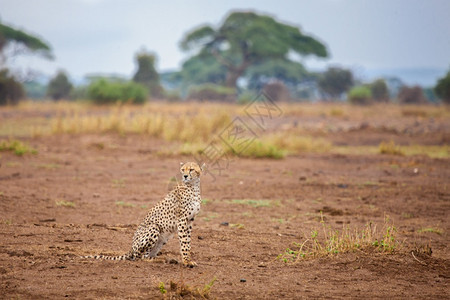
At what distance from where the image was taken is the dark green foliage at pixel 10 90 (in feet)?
89.6

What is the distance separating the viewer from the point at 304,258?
6047 millimetres

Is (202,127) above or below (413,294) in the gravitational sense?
above

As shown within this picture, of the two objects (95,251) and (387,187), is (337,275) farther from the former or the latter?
(387,187)

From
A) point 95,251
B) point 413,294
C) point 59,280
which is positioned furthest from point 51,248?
point 413,294

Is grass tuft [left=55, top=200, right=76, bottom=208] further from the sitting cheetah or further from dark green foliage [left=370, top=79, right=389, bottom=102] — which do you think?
dark green foliage [left=370, top=79, right=389, bottom=102]

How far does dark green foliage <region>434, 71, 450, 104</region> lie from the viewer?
34581mm

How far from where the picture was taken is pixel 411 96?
38.7 meters

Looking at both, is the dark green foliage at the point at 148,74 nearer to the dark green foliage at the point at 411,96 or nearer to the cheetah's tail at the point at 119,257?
the dark green foliage at the point at 411,96

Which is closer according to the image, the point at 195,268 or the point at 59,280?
the point at 59,280

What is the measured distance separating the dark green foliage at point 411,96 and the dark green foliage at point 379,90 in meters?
1.31

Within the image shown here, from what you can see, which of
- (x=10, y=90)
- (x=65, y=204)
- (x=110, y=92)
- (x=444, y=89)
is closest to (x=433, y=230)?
(x=65, y=204)

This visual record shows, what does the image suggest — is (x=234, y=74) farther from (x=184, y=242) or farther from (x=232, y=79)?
(x=184, y=242)

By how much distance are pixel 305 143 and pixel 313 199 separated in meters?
6.80

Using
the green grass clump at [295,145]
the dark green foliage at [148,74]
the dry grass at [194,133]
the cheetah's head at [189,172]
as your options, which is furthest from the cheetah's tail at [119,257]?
the dark green foliage at [148,74]
